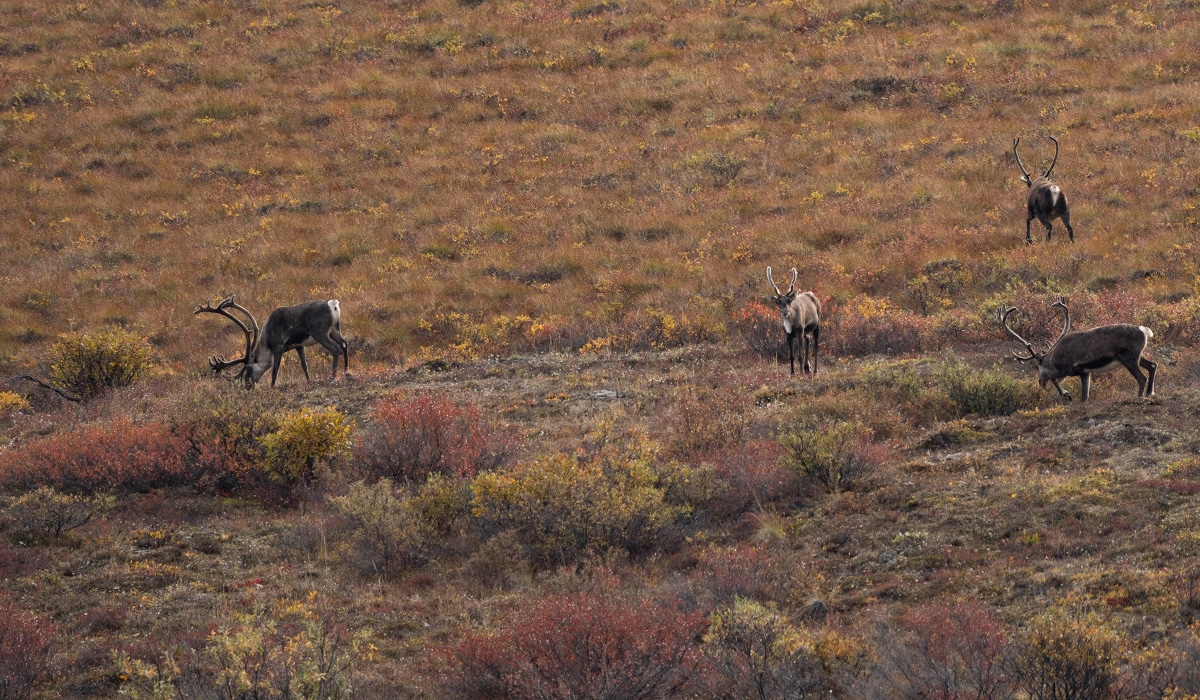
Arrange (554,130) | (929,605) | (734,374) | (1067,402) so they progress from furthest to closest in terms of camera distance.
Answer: (554,130)
(734,374)
(1067,402)
(929,605)

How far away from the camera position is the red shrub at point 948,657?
678 cm

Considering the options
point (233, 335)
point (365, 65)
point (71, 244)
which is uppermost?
point (365, 65)

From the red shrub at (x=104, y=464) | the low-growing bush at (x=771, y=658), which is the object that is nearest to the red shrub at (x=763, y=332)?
the red shrub at (x=104, y=464)

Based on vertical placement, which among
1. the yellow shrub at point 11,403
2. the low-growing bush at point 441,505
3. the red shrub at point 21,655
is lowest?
the yellow shrub at point 11,403

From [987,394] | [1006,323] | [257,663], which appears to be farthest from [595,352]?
[257,663]

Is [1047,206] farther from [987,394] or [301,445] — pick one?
[301,445]

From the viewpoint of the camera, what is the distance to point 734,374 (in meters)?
17.0

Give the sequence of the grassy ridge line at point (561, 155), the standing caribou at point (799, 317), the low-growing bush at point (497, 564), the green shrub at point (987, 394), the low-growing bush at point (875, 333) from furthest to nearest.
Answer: the grassy ridge line at point (561, 155) → the low-growing bush at point (875, 333) → the standing caribou at point (799, 317) → the green shrub at point (987, 394) → the low-growing bush at point (497, 564)

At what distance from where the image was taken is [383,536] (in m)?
10.3

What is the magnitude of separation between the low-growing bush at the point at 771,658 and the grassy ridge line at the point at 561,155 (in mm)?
14231

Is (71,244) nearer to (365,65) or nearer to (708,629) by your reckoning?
(365,65)

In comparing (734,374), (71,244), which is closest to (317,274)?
(71,244)

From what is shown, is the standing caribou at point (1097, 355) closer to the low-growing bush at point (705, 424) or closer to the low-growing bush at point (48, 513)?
the low-growing bush at point (705, 424)

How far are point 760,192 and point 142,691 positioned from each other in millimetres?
22349
